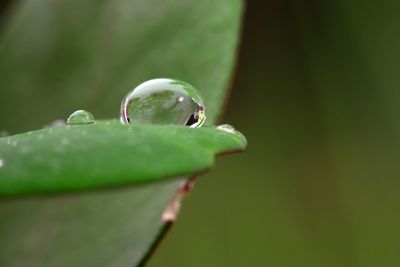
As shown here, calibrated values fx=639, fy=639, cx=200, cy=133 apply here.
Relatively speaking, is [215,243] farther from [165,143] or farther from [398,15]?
[165,143]

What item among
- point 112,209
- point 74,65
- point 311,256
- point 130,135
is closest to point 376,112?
point 311,256

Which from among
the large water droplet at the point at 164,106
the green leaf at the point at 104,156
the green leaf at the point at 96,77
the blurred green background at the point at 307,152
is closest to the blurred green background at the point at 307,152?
the blurred green background at the point at 307,152

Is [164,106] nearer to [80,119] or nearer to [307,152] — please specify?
[80,119]

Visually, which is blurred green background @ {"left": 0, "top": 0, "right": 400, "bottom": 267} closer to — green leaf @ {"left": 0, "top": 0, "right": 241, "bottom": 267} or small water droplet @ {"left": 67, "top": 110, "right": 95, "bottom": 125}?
green leaf @ {"left": 0, "top": 0, "right": 241, "bottom": 267}

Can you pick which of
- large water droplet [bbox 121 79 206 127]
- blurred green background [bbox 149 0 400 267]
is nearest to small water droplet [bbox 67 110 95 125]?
large water droplet [bbox 121 79 206 127]

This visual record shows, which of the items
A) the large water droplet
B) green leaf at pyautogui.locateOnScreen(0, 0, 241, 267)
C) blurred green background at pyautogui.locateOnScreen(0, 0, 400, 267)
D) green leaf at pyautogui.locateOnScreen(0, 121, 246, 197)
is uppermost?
green leaf at pyautogui.locateOnScreen(0, 121, 246, 197)

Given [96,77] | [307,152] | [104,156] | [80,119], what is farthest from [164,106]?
[307,152]
